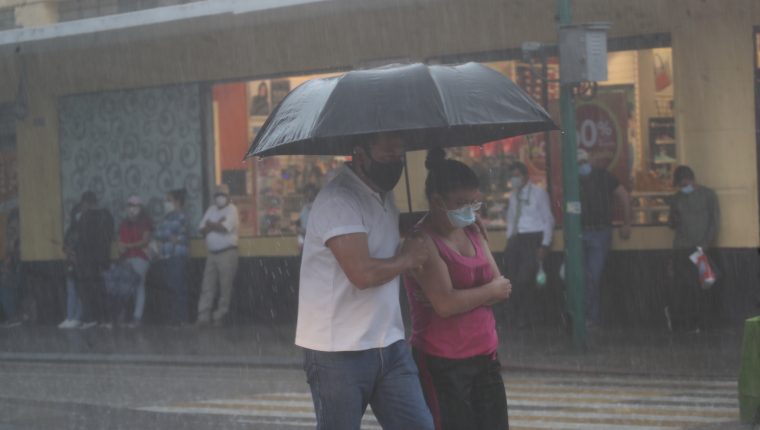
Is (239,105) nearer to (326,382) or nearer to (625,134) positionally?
(625,134)

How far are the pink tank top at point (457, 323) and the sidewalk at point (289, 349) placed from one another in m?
6.32

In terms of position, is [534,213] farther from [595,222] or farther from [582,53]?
[582,53]

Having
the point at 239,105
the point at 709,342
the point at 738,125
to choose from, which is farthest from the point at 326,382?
the point at 239,105

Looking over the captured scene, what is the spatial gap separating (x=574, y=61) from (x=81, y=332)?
8328 millimetres

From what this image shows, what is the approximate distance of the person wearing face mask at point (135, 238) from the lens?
15.9 meters

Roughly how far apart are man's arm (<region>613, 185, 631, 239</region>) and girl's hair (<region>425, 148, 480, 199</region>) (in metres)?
9.26

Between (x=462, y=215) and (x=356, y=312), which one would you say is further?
(x=462, y=215)

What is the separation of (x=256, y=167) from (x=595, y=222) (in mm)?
5165

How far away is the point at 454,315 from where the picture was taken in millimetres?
4359

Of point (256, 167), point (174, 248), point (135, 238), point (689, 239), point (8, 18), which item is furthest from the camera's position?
point (8, 18)

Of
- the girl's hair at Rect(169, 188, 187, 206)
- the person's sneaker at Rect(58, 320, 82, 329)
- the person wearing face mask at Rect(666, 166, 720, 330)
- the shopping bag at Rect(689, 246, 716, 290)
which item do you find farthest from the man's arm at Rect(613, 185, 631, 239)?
the person's sneaker at Rect(58, 320, 82, 329)

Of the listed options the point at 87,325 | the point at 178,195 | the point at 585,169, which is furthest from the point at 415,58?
the point at 87,325

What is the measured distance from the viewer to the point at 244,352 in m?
12.9

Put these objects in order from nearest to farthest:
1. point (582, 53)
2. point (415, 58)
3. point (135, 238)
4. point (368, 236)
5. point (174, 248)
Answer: point (368, 236), point (582, 53), point (415, 58), point (174, 248), point (135, 238)
